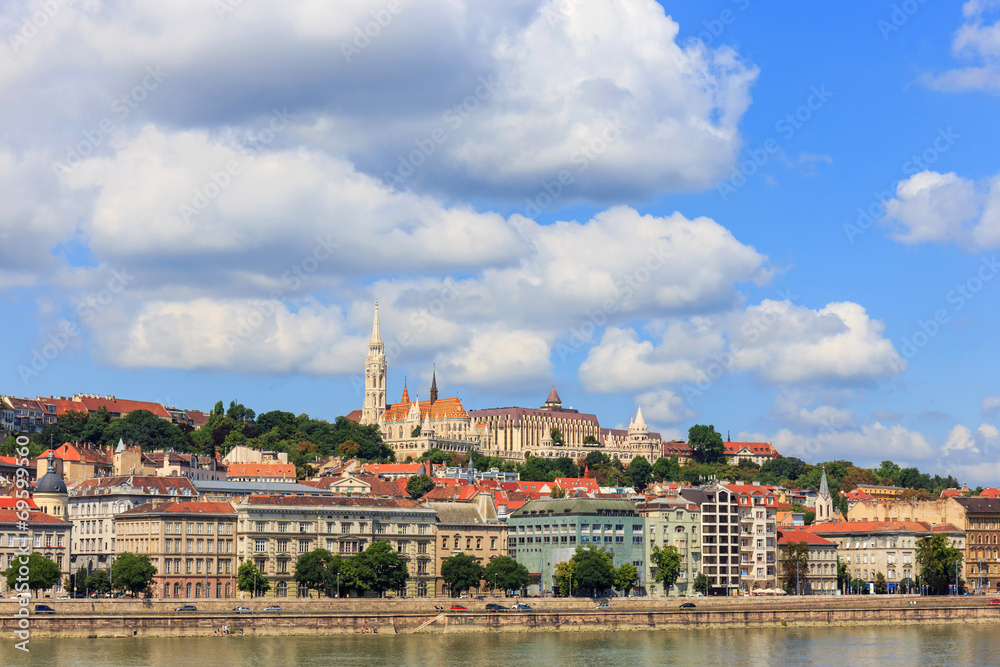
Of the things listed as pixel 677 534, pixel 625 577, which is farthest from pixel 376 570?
pixel 677 534

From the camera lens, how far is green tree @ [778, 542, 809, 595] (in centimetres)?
13488

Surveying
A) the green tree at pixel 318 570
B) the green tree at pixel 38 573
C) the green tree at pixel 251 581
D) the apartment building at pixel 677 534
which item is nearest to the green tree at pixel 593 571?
the apartment building at pixel 677 534

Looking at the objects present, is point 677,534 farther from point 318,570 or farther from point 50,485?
point 50,485

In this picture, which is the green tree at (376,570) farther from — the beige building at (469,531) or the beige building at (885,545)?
the beige building at (885,545)

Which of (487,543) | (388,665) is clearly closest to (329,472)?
(487,543)

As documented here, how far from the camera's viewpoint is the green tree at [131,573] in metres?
107

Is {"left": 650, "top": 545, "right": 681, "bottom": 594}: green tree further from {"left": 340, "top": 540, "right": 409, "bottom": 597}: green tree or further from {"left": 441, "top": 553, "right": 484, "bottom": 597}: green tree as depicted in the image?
{"left": 340, "top": 540, "right": 409, "bottom": 597}: green tree

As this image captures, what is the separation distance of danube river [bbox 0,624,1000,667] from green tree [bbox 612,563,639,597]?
1986 centimetres

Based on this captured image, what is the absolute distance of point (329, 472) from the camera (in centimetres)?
19412

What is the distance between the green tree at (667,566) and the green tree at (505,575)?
1208 cm

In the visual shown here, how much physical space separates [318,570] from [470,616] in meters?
20.1

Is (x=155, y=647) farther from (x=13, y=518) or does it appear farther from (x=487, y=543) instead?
(x=487, y=543)

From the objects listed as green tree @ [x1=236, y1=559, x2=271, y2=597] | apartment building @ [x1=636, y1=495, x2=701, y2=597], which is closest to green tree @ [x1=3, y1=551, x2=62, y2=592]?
green tree @ [x1=236, y1=559, x2=271, y2=597]

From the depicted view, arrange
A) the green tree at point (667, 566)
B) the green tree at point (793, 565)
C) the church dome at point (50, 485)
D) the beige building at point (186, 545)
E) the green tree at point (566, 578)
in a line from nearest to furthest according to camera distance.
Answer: the beige building at point (186, 545) → the green tree at point (566, 578) → the green tree at point (667, 566) → the church dome at point (50, 485) → the green tree at point (793, 565)
